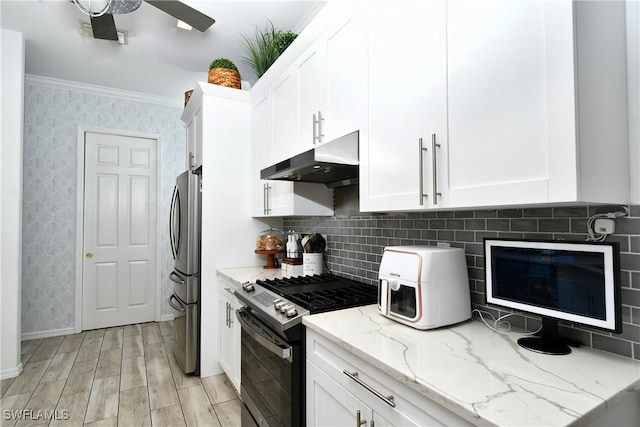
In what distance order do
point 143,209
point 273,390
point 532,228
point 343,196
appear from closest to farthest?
point 532,228 < point 273,390 < point 343,196 < point 143,209

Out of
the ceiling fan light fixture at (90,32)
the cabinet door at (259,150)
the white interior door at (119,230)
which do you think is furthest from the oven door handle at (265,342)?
the white interior door at (119,230)

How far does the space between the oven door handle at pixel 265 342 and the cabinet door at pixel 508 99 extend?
91 cm

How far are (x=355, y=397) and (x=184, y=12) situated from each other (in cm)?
235

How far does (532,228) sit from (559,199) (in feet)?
1.37

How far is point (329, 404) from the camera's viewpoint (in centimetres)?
125

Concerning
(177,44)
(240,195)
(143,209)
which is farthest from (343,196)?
(143,209)

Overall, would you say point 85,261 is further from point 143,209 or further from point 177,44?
point 177,44

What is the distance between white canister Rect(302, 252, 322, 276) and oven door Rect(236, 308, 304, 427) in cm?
64

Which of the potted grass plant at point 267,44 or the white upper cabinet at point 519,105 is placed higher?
the potted grass plant at point 267,44

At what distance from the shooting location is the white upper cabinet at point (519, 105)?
84 centimetres

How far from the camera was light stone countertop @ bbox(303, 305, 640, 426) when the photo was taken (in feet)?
2.36

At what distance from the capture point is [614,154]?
3.02 feet

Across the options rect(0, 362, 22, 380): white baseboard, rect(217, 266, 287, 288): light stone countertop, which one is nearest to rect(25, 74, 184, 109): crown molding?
rect(217, 266, 287, 288): light stone countertop

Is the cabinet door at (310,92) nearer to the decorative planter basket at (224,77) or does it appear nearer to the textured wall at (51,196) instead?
the decorative planter basket at (224,77)
